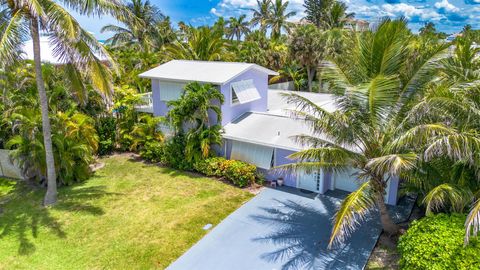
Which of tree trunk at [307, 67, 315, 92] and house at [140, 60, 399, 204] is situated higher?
tree trunk at [307, 67, 315, 92]

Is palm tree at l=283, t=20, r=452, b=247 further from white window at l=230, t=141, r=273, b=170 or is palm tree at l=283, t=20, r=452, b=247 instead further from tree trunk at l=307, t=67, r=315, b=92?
tree trunk at l=307, t=67, r=315, b=92

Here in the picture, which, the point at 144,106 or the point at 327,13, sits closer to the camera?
the point at 144,106

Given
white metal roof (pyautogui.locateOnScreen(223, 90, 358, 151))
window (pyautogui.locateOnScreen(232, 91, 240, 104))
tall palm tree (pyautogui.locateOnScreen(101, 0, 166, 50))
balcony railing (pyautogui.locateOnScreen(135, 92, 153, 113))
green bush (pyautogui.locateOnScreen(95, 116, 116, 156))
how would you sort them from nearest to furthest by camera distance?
white metal roof (pyautogui.locateOnScreen(223, 90, 358, 151)) < window (pyautogui.locateOnScreen(232, 91, 240, 104)) < green bush (pyautogui.locateOnScreen(95, 116, 116, 156)) < balcony railing (pyautogui.locateOnScreen(135, 92, 153, 113)) < tall palm tree (pyautogui.locateOnScreen(101, 0, 166, 50))

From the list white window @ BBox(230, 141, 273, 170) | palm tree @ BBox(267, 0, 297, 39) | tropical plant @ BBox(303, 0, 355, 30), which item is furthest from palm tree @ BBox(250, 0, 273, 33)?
white window @ BBox(230, 141, 273, 170)

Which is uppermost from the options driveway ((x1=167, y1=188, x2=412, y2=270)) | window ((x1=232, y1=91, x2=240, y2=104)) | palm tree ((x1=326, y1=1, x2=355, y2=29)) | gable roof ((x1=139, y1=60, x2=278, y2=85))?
palm tree ((x1=326, y1=1, x2=355, y2=29))

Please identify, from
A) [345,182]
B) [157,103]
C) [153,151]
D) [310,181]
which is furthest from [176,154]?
[345,182]

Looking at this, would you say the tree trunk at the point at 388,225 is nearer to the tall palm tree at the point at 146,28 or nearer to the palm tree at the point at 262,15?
the tall palm tree at the point at 146,28

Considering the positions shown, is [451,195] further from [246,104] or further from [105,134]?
[105,134]
